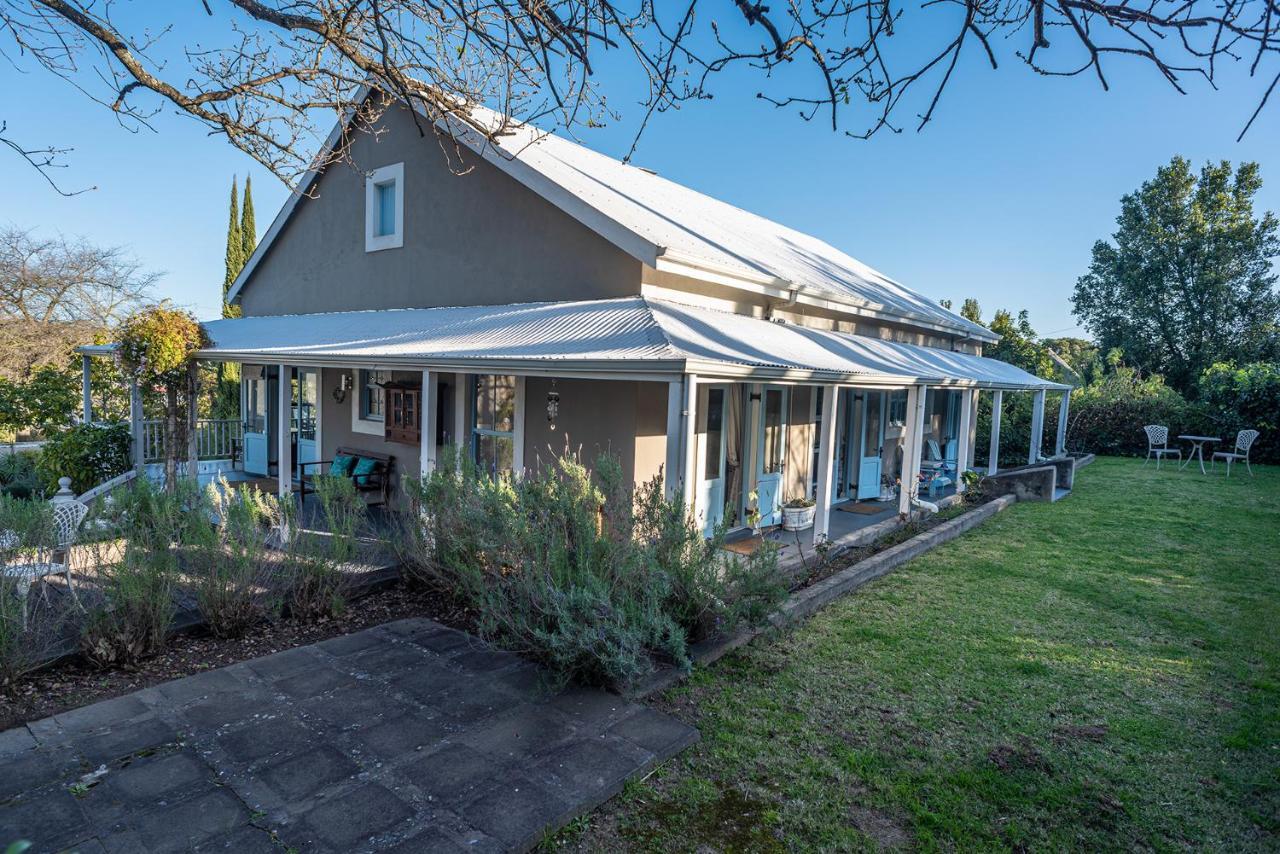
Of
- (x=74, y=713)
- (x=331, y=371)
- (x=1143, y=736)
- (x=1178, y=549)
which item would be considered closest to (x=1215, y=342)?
(x=1178, y=549)

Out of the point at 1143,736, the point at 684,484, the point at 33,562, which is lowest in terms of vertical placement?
the point at 1143,736

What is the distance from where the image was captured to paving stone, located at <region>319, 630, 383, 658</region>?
519 centimetres

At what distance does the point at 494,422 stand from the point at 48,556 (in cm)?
495

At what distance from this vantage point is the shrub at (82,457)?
11.0m

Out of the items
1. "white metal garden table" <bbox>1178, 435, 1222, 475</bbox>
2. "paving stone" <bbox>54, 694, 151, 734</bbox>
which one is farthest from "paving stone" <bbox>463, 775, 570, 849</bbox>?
"white metal garden table" <bbox>1178, 435, 1222, 475</bbox>

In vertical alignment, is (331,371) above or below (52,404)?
above

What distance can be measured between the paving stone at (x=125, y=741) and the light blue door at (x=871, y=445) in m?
10.5

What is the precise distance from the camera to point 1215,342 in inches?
1170

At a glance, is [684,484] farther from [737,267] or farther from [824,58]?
[737,267]

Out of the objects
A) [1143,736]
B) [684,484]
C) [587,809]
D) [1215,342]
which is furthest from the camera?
[1215,342]

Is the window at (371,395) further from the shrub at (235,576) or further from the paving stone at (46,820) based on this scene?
the paving stone at (46,820)

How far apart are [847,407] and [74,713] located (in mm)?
10898

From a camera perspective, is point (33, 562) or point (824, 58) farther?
point (33, 562)

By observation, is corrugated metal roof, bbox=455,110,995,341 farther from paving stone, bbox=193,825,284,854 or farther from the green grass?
paving stone, bbox=193,825,284,854
